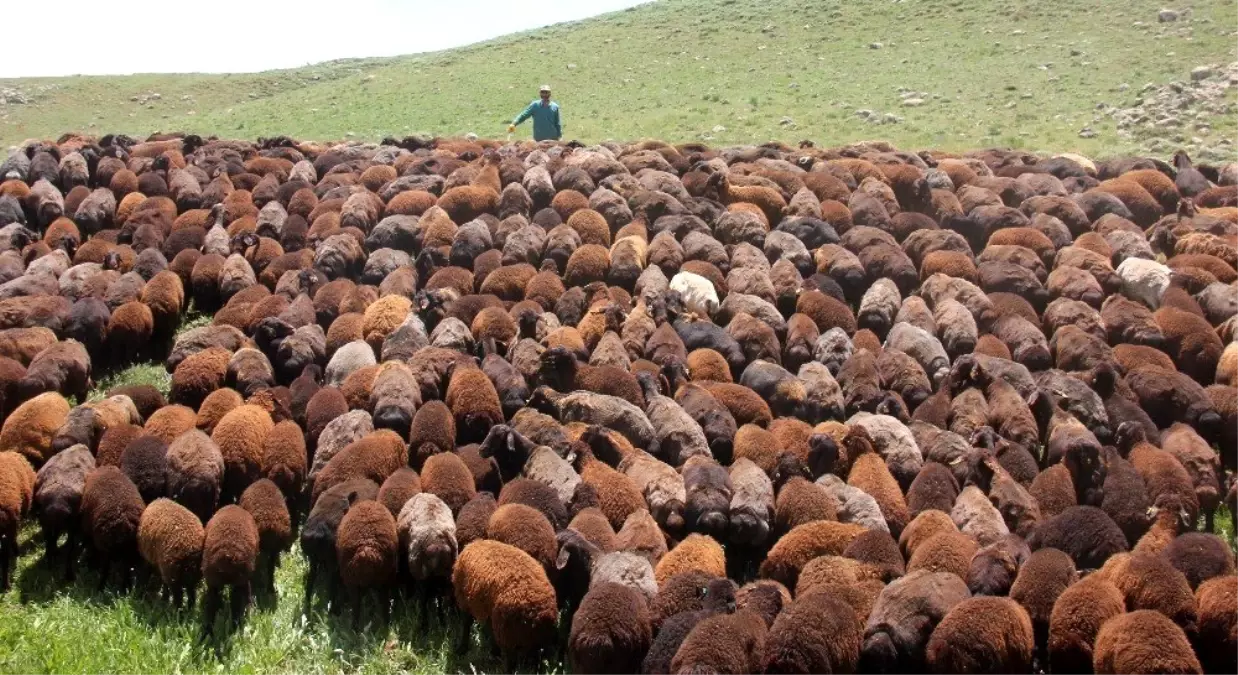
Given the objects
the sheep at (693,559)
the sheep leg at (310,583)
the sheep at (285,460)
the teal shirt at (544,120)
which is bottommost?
the sheep leg at (310,583)

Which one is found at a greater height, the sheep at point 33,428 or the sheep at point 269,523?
the sheep at point 33,428

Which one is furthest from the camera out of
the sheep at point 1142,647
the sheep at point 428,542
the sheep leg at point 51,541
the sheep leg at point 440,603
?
the sheep leg at point 51,541

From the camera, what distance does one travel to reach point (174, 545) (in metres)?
8.99

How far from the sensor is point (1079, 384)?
1159 cm

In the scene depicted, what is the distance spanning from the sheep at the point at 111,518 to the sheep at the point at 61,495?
13 centimetres

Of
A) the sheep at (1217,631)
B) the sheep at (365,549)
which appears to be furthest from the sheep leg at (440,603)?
the sheep at (1217,631)

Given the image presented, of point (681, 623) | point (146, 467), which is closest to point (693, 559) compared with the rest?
point (681, 623)

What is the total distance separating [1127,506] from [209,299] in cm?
1217

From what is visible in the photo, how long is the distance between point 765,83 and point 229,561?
32629mm

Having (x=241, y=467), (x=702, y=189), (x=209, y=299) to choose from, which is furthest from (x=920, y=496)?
(x=209, y=299)

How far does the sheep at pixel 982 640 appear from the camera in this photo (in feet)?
24.4

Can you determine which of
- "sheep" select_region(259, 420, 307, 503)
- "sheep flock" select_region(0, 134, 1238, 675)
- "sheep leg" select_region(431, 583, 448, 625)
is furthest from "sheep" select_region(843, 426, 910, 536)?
"sheep" select_region(259, 420, 307, 503)

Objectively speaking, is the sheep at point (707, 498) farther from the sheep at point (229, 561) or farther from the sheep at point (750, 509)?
the sheep at point (229, 561)

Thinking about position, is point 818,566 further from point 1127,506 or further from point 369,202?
point 369,202
